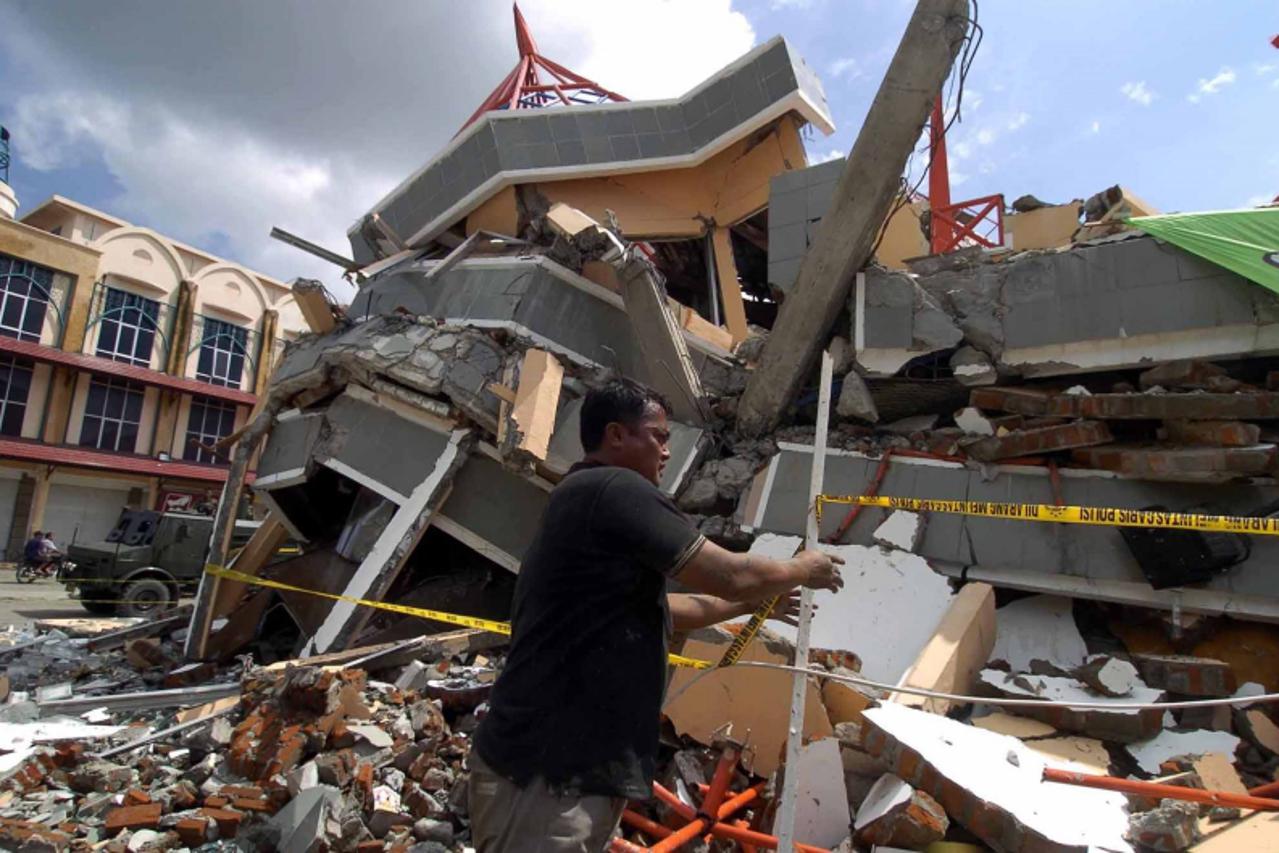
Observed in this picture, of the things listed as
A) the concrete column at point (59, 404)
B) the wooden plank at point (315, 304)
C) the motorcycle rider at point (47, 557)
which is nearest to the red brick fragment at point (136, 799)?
the wooden plank at point (315, 304)

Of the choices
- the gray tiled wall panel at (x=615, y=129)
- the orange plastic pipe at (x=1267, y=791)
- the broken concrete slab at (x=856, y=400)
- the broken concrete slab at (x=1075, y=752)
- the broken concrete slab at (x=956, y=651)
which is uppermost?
the gray tiled wall panel at (x=615, y=129)

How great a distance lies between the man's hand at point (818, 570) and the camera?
6.74ft

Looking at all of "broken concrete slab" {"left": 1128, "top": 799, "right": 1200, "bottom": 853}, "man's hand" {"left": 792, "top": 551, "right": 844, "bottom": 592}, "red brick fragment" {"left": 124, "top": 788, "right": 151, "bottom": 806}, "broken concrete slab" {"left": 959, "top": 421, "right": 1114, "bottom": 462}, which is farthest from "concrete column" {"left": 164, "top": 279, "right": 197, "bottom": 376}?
"broken concrete slab" {"left": 1128, "top": 799, "right": 1200, "bottom": 853}

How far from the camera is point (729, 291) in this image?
11617 millimetres

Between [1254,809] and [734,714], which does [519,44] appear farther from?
[1254,809]

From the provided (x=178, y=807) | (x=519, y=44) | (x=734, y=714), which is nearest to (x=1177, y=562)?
(x=734, y=714)

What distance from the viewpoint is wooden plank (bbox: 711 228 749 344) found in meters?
11.6


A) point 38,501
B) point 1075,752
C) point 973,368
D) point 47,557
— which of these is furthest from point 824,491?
point 38,501

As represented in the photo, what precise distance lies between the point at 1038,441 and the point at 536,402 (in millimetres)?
4335

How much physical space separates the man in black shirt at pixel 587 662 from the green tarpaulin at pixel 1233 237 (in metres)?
5.33

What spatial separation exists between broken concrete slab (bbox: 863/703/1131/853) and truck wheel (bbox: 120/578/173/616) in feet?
44.0

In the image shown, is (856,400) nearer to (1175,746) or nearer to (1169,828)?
(1175,746)

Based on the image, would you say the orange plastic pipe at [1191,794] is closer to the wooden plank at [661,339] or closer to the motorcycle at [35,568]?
the wooden plank at [661,339]

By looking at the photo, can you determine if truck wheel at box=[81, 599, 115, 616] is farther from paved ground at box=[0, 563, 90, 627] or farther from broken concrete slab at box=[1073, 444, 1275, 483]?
broken concrete slab at box=[1073, 444, 1275, 483]
